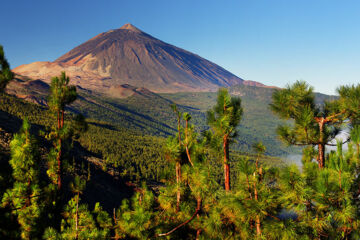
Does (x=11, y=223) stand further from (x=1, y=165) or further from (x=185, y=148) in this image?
(x=185, y=148)

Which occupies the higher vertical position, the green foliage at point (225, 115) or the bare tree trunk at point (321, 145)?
the green foliage at point (225, 115)

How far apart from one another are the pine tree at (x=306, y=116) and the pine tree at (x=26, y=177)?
7.54m

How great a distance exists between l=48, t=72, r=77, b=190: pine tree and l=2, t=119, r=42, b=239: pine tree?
521 millimetres

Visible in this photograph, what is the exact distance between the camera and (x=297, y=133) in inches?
266

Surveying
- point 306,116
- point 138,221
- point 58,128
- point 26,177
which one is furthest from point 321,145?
point 26,177

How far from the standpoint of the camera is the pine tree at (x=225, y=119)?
18.8ft

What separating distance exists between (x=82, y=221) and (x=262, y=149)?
511 centimetres

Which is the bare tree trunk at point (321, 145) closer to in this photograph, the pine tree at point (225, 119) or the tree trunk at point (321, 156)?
the tree trunk at point (321, 156)

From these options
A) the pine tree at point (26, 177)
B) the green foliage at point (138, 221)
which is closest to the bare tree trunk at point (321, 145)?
the green foliage at point (138, 221)

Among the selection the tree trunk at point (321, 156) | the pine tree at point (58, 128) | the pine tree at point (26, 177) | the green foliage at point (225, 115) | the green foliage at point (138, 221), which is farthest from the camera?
the pine tree at point (58, 128)

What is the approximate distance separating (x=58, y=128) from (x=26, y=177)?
1621 mm

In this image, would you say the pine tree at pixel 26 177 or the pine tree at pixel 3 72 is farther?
the pine tree at pixel 26 177

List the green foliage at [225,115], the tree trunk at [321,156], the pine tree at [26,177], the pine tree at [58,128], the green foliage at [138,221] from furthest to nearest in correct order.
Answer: the pine tree at [58,128], the pine tree at [26,177], the tree trunk at [321,156], the green foliage at [225,115], the green foliage at [138,221]

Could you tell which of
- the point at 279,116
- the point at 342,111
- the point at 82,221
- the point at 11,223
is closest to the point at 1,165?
the point at 11,223
